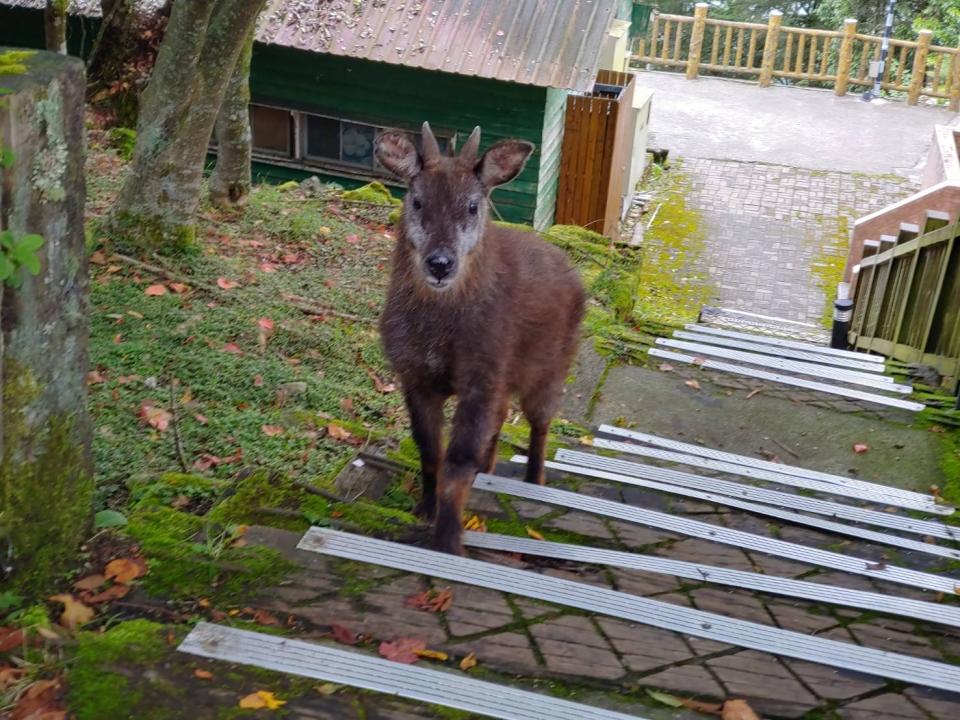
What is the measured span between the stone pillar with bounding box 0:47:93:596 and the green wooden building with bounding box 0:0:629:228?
1010 centimetres

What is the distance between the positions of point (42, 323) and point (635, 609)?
84.7 inches

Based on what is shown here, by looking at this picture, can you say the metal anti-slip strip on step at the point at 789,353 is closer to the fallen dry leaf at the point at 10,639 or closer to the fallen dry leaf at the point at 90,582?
the fallen dry leaf at the point at 90,582

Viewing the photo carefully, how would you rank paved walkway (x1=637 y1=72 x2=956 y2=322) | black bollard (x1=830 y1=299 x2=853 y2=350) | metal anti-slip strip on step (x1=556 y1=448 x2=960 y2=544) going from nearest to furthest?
metal anti-slip strip on step (x1=556 y1=448 x2=960 y2=544), black bollard (x1=830 y1=299 x2=853 y2=350), paved walkway (x1=637 y1=72 x2=956 y2=322)

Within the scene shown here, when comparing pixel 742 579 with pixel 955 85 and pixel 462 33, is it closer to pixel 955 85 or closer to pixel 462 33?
pixel 462 33

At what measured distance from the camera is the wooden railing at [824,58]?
26.0 metres

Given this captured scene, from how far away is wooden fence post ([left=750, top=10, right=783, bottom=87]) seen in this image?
85.5 ft

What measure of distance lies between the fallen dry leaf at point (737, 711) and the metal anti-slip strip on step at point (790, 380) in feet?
16.4

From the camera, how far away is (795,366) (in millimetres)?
8312

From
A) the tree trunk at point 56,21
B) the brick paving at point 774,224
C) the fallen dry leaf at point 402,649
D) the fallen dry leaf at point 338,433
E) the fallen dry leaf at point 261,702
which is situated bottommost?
the brick paving at point 774,224

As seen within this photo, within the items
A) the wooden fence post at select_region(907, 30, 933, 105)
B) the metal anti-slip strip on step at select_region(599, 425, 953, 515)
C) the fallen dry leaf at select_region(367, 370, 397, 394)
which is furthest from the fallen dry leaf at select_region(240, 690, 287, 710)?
the wooden fence post at select_region(907, 30, 933, 105)

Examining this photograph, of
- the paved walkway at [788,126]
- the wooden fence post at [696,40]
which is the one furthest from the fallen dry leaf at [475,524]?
the wooden fence post at [696,40]

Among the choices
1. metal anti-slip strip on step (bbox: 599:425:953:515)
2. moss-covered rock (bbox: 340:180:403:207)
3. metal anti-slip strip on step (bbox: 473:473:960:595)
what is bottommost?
metal anti-slip strip on step (bbox: 599:425:953:515)

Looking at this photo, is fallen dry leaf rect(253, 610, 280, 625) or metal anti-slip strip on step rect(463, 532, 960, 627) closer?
fallen dry leaf rect(253, 610, 280, 625)

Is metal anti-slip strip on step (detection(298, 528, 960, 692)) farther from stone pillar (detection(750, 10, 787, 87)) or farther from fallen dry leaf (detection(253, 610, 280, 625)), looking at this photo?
stone pillar (detection(750, 10, 787, 87))
